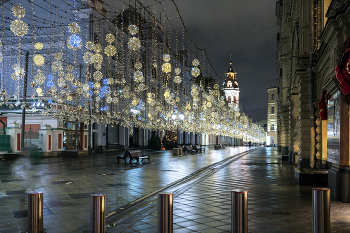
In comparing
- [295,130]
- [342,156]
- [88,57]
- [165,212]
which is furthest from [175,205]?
[295,130]

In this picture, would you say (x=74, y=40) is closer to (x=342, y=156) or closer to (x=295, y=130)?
(x=342, y=156)

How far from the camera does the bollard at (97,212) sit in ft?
19.0

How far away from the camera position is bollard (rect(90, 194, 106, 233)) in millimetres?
5777

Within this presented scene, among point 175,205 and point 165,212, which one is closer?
point 165,212

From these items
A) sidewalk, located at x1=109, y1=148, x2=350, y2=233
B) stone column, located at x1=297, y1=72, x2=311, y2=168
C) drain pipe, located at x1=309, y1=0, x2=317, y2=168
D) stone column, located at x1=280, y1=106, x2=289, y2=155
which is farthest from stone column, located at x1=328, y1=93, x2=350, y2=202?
stone column, located at x1=280, y1=106, x2=289, y2=155

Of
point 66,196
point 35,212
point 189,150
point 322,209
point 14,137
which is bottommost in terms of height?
point 189,150

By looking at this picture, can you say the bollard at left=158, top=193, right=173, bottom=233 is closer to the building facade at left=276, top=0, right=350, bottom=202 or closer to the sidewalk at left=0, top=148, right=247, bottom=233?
the sidewalk at left=0, top=148, right=247, bottom=233

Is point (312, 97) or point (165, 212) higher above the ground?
point (312, 97)

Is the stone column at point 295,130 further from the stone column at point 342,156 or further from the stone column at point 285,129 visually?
the stone column at point 342,156

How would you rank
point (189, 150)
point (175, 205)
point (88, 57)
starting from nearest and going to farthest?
point (175, 205) < point (88, 57) < point (189, 150)

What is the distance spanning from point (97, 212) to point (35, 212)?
1.28 meters

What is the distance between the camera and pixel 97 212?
5805 mm

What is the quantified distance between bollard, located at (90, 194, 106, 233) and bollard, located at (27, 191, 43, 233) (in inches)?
43.5

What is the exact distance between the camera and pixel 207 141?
9181cm
